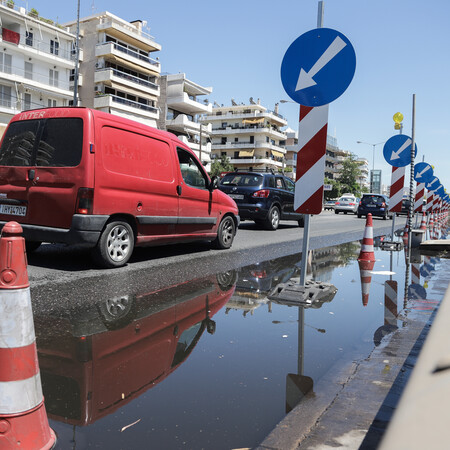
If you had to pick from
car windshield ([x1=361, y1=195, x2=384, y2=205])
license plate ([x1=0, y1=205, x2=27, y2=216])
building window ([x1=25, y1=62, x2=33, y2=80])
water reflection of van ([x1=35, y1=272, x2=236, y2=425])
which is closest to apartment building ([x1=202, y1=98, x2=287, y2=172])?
building window ([x1=25, y1=62, x2=33, y2=80])

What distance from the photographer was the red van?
575 cm

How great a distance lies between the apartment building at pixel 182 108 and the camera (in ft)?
209

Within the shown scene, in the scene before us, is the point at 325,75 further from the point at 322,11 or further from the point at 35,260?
the point at 35,260

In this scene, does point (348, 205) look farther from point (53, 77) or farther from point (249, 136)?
point (249, 136)

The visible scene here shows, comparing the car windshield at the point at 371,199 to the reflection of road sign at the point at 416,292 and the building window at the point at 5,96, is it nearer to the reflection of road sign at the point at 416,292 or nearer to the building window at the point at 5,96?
the reflection of road sign at the point at 416,292

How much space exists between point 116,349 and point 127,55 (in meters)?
56.0

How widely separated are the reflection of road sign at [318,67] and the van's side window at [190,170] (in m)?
3.15

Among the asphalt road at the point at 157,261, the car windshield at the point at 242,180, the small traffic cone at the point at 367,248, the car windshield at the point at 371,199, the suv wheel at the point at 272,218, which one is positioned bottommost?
the asphalt road at the point at 157,261

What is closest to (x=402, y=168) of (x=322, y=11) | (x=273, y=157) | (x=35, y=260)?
(x=322, y=11)

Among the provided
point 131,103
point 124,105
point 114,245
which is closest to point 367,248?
point 114,245

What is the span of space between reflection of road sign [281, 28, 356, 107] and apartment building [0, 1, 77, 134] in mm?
39282

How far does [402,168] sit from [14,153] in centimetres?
856

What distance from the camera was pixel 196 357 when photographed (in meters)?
3.11

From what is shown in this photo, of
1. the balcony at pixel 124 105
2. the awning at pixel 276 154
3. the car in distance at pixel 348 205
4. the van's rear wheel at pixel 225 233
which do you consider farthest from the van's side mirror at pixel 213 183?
the awning at pixel 276 154
